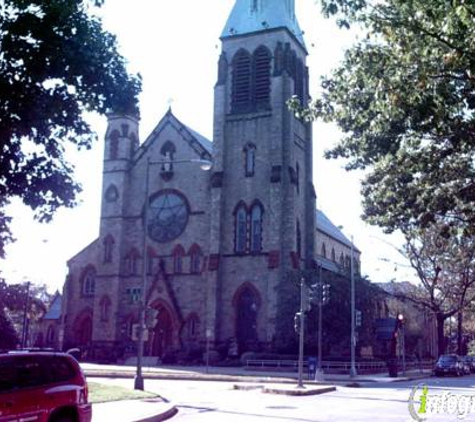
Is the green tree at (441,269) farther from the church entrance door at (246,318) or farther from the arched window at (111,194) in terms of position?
the arched window at (111,194)

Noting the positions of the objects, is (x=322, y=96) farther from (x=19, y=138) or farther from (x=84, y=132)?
(x=19, y=138)

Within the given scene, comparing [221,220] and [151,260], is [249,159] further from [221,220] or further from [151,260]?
[151,260]

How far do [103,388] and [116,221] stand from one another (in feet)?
102

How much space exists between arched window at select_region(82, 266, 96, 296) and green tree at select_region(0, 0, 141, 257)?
39671 mm

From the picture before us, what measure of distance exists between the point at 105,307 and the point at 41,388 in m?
41.5

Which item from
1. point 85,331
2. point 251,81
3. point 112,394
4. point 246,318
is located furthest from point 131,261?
point 112,394

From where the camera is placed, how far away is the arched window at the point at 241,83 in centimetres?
5016

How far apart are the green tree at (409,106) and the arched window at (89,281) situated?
35.8m

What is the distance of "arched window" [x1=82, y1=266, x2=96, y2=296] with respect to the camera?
54.0 metres

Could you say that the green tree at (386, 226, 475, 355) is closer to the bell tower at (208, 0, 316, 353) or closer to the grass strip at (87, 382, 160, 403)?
the bell tower at (208, 0, 316, 353)

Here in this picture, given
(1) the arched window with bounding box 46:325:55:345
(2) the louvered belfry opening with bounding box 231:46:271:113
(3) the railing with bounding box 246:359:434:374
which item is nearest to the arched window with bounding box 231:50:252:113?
(2) the louvered belfry opening with bounding box 231:46:271:113

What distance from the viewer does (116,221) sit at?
2062 inches

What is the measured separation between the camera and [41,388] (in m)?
10.6

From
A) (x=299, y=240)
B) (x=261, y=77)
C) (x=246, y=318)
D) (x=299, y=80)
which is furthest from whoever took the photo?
(x=299, y=80)
